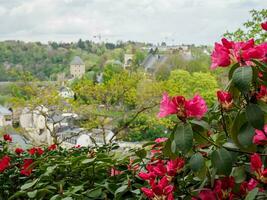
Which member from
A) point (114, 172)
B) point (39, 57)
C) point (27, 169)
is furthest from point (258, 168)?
point (39, 57)

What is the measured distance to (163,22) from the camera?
673 centimetres

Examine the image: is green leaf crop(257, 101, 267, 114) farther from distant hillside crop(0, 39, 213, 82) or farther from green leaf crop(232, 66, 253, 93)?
distant hillside crop(0, 39, 213, 82)

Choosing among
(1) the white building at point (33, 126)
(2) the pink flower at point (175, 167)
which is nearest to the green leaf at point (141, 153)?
(2) the pink flower at point (175, 167)

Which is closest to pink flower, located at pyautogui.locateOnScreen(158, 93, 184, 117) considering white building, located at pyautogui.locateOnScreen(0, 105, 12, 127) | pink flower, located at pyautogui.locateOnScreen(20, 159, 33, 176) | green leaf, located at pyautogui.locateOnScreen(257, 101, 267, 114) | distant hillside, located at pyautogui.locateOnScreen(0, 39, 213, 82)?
green leaf, located at pyautogui.locateOnScreen(257, 101, 267, 114)

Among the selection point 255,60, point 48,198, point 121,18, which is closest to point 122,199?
point 48,198

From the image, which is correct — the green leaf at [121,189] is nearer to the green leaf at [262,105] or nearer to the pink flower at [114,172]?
the pink flower at [114,172]

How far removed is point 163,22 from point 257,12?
6.16 feet

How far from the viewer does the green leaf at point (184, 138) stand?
Answer: 0.55 metres

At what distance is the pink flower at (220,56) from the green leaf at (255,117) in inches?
3.0

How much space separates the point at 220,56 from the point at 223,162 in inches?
5.6

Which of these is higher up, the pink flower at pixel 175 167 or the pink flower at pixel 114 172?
the pink flower at pixel 175 167

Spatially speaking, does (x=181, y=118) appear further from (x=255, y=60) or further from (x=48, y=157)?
(x=48, y=157)

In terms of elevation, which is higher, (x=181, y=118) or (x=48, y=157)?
(x=181, y=118)

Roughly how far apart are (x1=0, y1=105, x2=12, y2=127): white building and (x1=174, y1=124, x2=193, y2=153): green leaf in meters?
5.74
